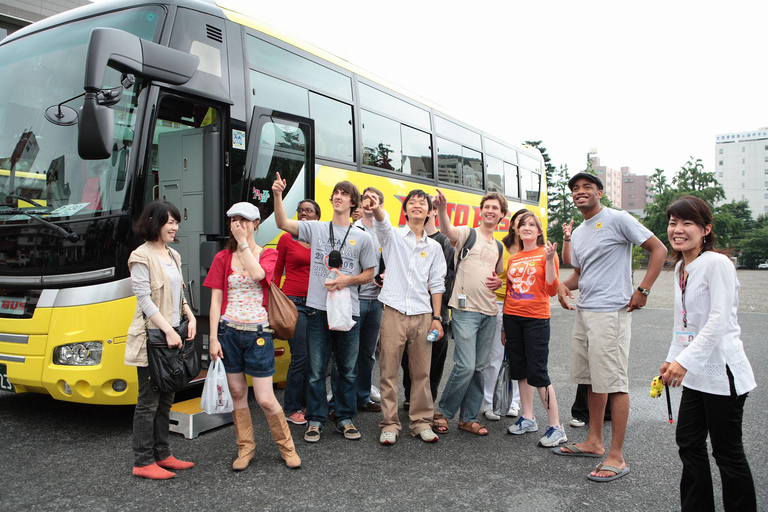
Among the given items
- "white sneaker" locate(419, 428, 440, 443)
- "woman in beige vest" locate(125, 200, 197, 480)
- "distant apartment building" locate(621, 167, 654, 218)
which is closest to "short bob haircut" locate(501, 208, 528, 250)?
"white sneaker" locate(419, 428, 440, 443)

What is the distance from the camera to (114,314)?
4109 millimetres

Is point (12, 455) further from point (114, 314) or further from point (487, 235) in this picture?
point (487, 235)

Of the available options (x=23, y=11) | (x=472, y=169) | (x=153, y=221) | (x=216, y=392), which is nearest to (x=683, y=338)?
(x=216, y=392)

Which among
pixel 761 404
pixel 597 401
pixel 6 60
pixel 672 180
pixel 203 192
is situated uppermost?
pixel 672 180

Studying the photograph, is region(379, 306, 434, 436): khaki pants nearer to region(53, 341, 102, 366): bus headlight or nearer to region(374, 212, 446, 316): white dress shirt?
region(374, 212, 446, 316): white dress shirt

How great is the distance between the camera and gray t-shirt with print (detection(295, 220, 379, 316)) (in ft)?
14.4

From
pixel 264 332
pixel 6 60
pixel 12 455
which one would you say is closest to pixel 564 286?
pixel 264 332

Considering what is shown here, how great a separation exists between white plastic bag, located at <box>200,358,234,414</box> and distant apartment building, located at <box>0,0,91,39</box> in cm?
1504

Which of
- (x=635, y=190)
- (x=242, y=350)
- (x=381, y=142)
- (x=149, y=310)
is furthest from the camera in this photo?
(x=635, y=190)

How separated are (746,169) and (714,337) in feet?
412

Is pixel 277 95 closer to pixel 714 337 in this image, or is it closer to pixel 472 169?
pixel 714 337

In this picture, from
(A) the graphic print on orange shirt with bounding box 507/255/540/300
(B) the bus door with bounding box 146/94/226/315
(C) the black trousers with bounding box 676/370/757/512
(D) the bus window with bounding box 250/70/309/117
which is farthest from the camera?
(D) the bus window with bounding box 250/70/309/117

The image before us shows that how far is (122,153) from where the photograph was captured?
427cm

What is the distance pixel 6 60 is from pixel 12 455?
3438 millimetres
